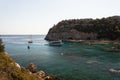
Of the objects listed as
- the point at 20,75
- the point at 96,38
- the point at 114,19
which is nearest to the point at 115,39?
the point at 96,38

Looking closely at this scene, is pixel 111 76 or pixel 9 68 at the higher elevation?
pixel 9 68

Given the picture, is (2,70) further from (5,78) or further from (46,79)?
(46,79)

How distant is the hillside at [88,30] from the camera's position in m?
136

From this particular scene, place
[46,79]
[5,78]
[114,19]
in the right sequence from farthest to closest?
1. [114,19]
2. [46,79]
3. [5,78]

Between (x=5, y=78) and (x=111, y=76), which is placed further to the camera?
(x=111, y=76)

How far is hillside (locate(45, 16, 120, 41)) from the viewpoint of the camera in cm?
13588

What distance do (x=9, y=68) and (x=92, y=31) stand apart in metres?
128

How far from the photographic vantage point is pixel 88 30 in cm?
14900

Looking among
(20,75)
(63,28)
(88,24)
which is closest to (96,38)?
(88,24)

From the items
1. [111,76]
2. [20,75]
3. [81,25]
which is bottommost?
[111,76]

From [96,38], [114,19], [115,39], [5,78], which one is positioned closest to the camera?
[5,78]

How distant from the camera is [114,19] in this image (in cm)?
14938

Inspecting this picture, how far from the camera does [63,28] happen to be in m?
163

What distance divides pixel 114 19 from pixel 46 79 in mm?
127200
